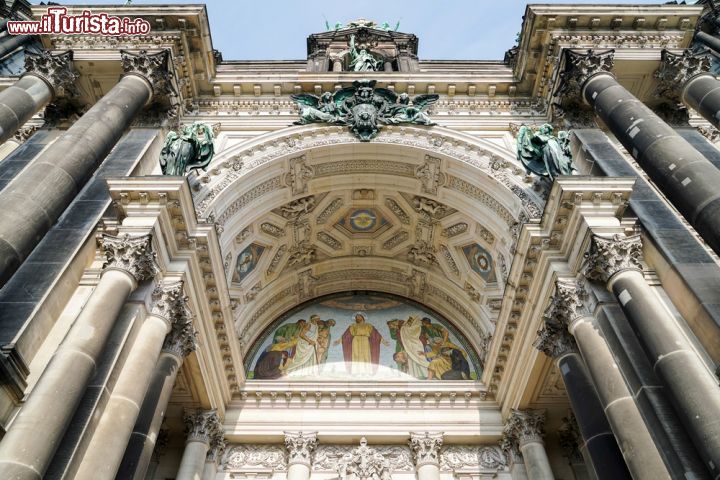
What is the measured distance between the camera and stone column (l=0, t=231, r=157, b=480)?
6160 mm

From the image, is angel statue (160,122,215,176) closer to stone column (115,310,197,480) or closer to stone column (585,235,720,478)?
stone column (115,310,197,480)

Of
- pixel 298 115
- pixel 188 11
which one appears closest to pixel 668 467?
pixel 298 115

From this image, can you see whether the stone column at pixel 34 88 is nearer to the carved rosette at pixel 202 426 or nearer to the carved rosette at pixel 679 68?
the carved rosette at pixel 202 426

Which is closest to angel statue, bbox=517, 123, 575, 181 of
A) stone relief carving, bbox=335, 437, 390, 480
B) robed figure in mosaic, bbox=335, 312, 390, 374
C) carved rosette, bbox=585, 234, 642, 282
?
carved rosette, bbox=585, 234, 642, 282

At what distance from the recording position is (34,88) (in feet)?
37.4

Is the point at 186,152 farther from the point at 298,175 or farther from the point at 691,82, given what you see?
the point at 691,82

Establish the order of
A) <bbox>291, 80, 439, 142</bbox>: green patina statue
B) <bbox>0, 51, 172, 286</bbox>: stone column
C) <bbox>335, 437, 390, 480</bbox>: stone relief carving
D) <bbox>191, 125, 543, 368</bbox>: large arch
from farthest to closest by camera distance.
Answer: <bbox>291, 80, 439, 142</bbox>: green patina statue, <bbox>191, 125, 543, 368</bbox>: large arch, <bbox>335, 437, 390, 480</bbox>: stone relief carving, <bbox>0, 51, 172, 286</bbox>: stone column

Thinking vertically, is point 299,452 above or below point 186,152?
below

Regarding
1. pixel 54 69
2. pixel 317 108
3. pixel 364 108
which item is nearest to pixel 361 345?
pixel 364 108

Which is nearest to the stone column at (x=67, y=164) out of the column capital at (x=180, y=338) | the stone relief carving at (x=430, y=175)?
the column capital at (x=180, y=338)

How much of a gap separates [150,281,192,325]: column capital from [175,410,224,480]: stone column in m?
3.29

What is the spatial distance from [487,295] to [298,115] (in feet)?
23.1

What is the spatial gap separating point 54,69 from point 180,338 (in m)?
7.04

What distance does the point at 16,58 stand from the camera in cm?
1656
